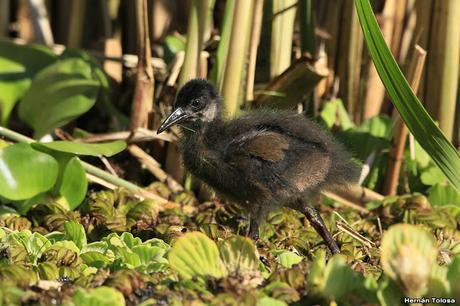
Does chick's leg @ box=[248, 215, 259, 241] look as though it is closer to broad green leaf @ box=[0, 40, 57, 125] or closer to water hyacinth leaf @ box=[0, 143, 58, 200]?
water hyacinth leaf @ box=[0, 143, 58, 200]

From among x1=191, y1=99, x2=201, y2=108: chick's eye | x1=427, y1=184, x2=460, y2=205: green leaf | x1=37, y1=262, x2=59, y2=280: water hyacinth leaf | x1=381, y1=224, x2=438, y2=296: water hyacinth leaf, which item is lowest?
x1=37, y1=262, x2=59, y2=280: water hyacinth leaf

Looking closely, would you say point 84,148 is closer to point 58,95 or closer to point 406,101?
point 58,95

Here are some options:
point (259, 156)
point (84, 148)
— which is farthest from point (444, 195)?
point (84, 148)

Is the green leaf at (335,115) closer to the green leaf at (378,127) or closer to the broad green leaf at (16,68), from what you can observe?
the green leaf at (378,127)

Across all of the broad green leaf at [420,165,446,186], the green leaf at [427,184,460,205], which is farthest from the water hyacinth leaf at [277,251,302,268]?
the broad green leaf at [420,165,446,186]

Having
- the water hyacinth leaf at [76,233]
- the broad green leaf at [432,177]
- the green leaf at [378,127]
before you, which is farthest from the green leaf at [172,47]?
the water hyacinth leaf at [76,233]

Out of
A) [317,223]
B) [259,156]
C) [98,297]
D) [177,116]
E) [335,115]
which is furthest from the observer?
[335,115]

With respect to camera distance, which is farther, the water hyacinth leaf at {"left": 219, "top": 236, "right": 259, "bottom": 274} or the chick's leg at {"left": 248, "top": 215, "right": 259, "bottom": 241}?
the chick's leg at {"left": 248, "top": 215, "right": 259, "bottom": 241}
